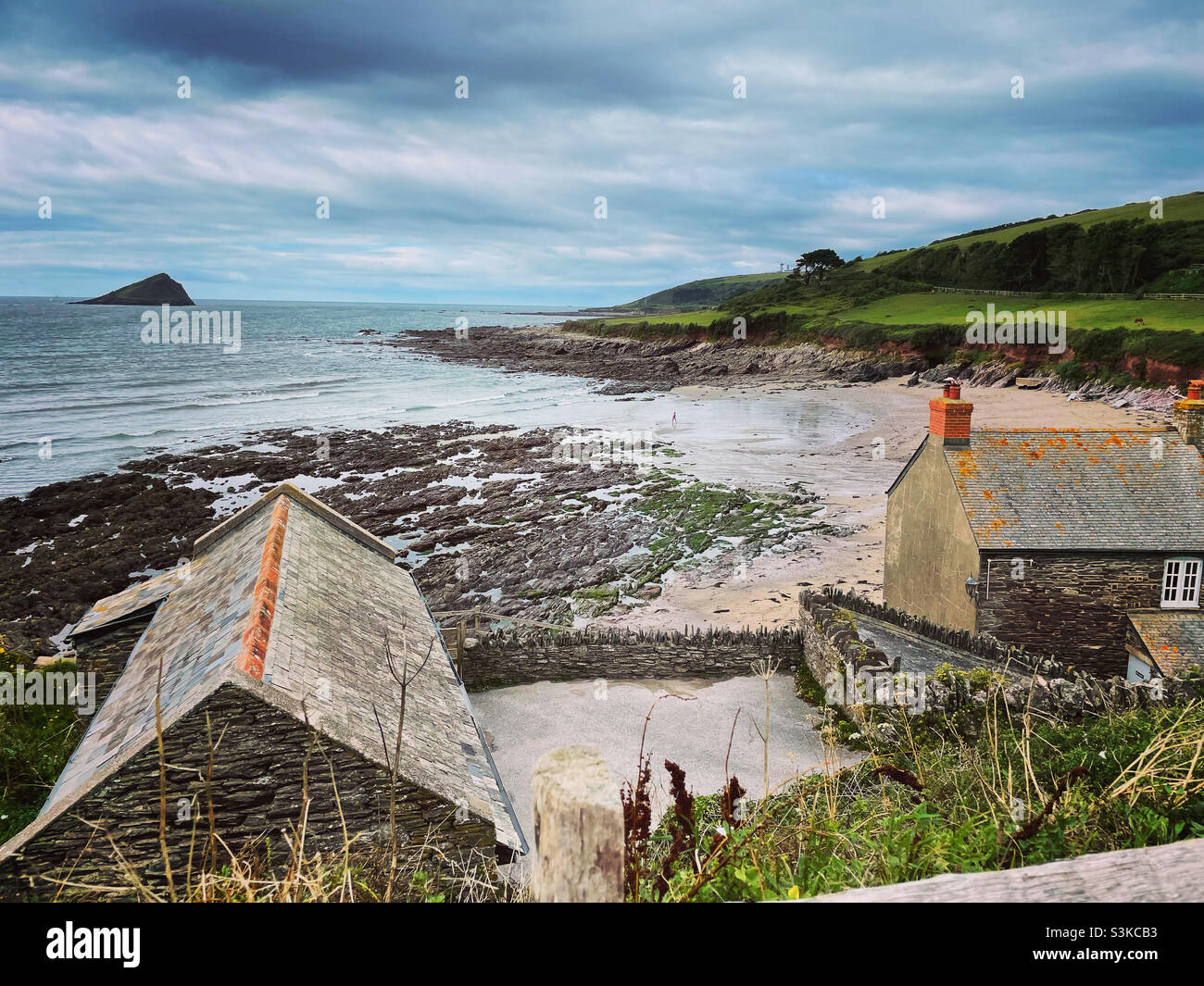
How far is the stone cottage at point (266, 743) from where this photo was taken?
6536 millimetres

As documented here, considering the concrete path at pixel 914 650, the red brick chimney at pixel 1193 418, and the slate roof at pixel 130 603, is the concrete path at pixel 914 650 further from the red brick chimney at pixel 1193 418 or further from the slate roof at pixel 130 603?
the slate roof at pixel 130 603

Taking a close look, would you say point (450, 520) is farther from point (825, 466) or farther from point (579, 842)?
point (579, 842)

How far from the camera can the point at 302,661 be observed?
8.23 m

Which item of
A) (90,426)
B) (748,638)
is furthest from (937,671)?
(90,426)

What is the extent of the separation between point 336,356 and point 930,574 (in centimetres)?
10629

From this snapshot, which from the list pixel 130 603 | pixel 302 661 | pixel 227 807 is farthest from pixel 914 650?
pixel 130 603

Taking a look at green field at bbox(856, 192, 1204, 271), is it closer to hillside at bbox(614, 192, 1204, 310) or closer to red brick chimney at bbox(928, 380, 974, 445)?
hillside at bbox(614, 192, 1204, 310)

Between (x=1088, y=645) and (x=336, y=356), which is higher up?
(x=336, y=356)

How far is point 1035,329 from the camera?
62656mm

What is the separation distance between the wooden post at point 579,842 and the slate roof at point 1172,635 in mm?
15820

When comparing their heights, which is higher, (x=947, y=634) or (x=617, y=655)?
(x=947, y=634)

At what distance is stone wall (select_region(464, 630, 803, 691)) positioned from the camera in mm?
15797

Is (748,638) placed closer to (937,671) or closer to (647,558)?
(937,671)

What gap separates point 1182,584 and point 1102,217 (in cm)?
11223
